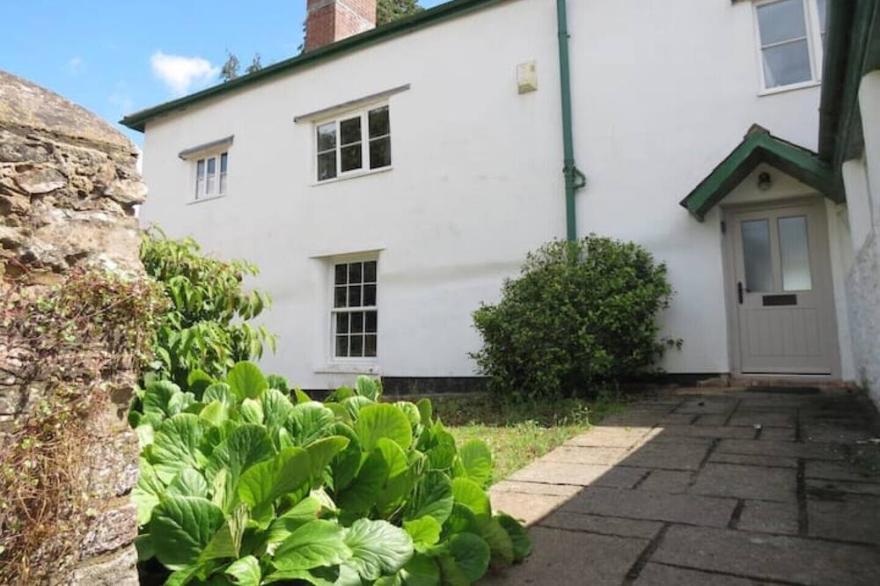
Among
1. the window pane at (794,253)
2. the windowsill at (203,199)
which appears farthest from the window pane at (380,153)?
the window pane at (794,253)

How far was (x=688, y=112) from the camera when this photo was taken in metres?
6.88

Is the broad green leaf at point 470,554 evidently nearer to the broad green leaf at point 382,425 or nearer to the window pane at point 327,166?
the broad green leaf at point 382,425

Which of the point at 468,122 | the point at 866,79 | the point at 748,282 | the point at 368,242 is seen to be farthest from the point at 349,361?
the point at 866,79

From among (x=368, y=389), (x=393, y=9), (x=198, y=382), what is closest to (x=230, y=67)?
(x=393, y=9)

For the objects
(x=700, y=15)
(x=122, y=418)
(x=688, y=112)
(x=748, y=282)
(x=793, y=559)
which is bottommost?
(x=793, y=559)

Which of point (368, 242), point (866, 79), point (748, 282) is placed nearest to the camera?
point (866, 79)

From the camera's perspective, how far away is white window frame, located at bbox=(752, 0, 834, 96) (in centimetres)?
625

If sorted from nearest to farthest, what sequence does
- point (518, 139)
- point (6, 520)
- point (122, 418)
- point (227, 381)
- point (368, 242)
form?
point (6, 520) < point (122, 418) < point (227, 381) < point (518, 139) < point (368, 242)

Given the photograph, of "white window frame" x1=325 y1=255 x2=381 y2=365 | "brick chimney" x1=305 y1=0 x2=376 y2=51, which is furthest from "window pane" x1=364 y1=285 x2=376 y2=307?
"brick chimney" x1=305 y1=0 x2=376 y2=51

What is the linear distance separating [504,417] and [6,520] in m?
4.62

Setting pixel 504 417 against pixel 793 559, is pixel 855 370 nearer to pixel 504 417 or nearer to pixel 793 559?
pixel 504 417

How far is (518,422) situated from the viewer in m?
5.14

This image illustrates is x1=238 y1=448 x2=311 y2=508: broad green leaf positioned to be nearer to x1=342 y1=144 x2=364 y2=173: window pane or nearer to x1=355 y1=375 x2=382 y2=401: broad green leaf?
x1=355 y1=375 x2=382 y2=401: broad green leaf

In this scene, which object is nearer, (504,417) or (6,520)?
(6,520)
